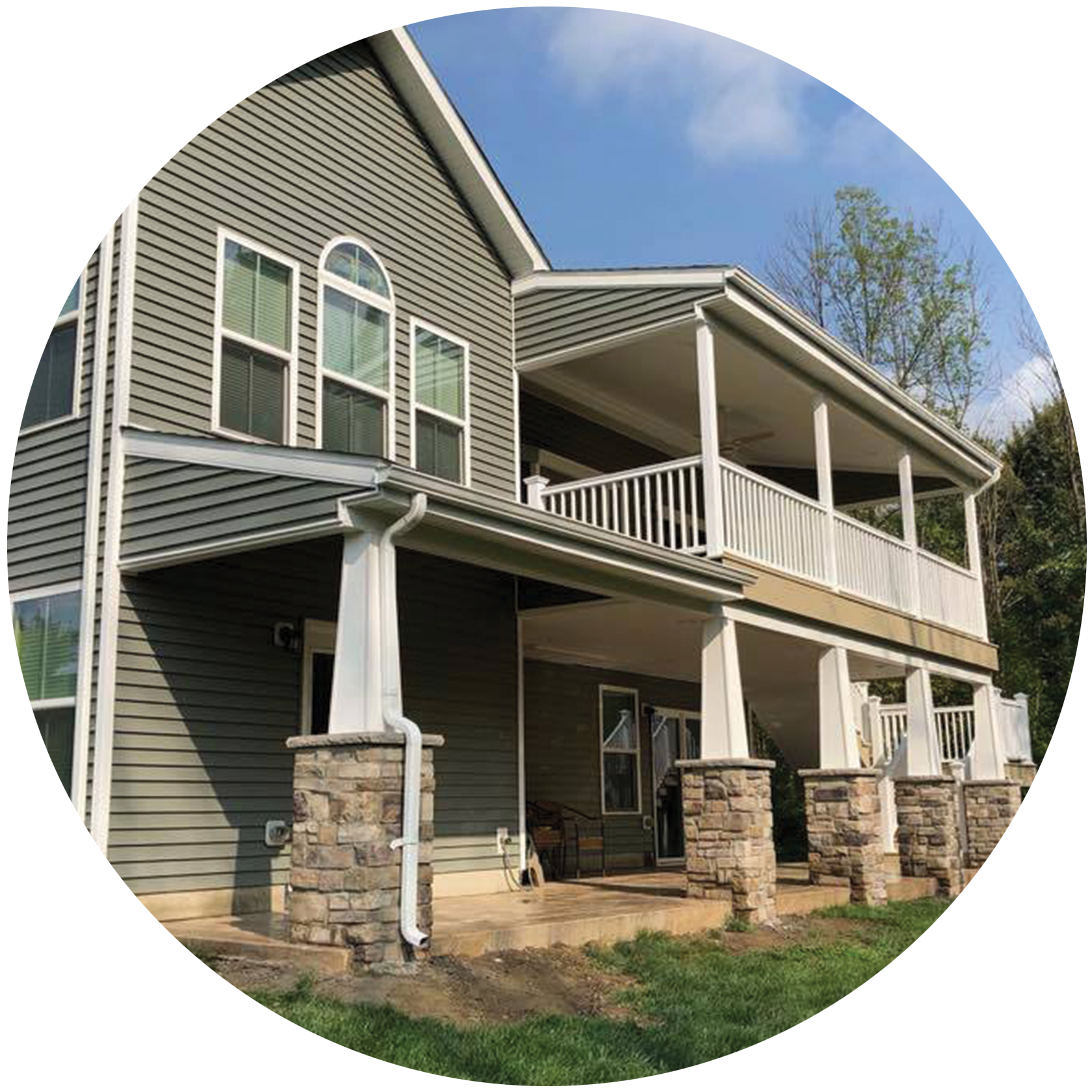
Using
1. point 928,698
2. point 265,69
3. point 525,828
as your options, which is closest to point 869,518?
point 928,698

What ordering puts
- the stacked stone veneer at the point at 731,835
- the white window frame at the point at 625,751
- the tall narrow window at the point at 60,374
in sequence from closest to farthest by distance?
the tall narrow window at the point at 60,374
the stacked stone veneer at the point at 731,835
the white window frame at the point at 625,751

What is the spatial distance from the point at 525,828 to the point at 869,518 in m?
15.3

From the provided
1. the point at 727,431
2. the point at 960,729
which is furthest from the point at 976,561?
the point at 727,431

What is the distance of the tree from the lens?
18.8 metres

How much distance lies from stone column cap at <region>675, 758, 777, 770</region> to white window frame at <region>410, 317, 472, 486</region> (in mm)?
3181

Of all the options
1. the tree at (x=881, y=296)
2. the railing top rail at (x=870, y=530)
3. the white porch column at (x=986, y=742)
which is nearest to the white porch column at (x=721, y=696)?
the railing top rail at (x=870, y=530)

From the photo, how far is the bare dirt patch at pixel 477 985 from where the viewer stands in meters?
6.18

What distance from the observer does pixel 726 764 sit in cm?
1030

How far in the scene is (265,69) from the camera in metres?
3.72

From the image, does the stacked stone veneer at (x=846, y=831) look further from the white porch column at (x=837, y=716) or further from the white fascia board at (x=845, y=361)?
the white fascia board at (x=845, y=361)

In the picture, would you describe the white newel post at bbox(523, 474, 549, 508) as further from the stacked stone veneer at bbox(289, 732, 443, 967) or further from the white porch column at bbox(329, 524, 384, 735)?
the stacked stone veneer at bbox(289, 732, 443, 967)

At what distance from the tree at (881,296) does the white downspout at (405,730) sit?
1203 cm

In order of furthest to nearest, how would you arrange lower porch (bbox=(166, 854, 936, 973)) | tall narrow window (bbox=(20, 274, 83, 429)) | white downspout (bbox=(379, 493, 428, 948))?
tall narrow window (bbox=(20, 274, 83, 429))
lower porch (bbox=(166, 854, 936, 973))
white downspout (bbox=(379, 493, 428, 948))

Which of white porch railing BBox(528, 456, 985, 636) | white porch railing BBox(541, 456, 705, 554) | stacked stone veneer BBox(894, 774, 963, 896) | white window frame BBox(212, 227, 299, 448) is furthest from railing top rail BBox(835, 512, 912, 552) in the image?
white window frame BBox(212, 227, 299, 448)
